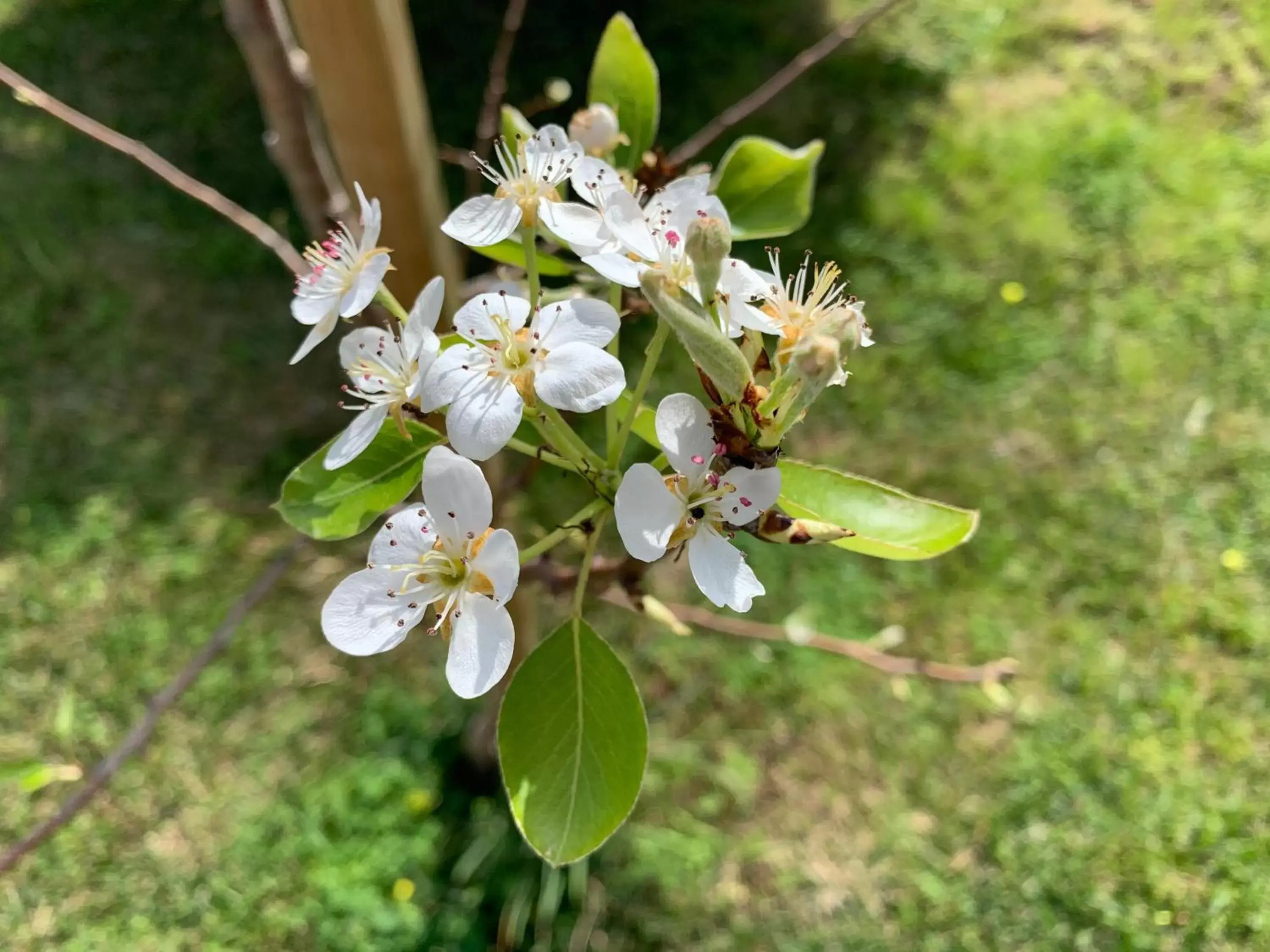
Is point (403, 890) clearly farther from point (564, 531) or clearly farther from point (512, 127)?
point (512, 127)

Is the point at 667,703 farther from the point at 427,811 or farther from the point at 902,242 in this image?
the point at 902,242

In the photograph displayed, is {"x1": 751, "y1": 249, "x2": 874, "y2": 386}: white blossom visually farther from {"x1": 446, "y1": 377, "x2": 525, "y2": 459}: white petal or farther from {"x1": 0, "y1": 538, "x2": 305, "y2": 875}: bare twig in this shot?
{"x1": 0, "y1": 538, "x2": 305, "y2": 875}: bare twig

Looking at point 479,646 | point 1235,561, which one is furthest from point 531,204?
point 1235,561

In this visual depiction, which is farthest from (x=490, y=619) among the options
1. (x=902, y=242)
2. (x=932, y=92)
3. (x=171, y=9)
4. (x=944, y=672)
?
(x=171, y=9)

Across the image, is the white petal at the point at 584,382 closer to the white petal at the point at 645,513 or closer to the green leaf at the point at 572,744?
the white petal at the point at 645,513

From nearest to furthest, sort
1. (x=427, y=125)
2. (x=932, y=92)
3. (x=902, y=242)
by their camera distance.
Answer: (x=427, y=125)
(x=902, y=242)
(x=932, y=92)
